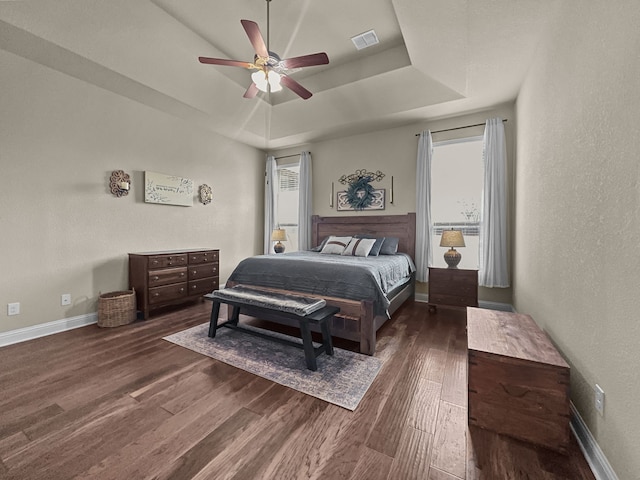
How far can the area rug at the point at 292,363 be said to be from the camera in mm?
1950

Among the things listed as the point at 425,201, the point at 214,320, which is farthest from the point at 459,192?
the point at 214,320

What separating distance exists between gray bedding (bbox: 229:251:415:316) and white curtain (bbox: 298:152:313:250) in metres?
2.09

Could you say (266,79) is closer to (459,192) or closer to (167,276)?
(167,276)

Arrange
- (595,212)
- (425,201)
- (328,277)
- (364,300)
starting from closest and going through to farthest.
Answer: (595,212), (364,300), (328,277), (425,201)

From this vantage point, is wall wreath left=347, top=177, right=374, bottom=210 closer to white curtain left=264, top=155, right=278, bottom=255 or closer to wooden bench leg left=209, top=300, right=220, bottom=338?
white curtain left=264, top=155, right=278, bottom=255

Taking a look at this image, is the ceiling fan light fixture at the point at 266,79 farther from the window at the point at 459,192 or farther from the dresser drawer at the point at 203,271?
the window at the point at 459,192

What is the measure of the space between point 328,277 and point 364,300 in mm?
447

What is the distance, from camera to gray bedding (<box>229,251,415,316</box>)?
261cm

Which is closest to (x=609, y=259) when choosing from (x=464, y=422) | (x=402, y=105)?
(x=464, y=422)

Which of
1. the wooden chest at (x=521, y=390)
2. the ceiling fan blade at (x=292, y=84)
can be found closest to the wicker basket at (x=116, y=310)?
the ceiling fan blade at (x=292, y=84)

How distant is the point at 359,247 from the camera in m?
4.15

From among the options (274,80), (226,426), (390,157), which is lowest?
(226,426)

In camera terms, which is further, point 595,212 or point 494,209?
point 494,209

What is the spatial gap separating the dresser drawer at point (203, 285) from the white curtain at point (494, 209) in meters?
4.05
